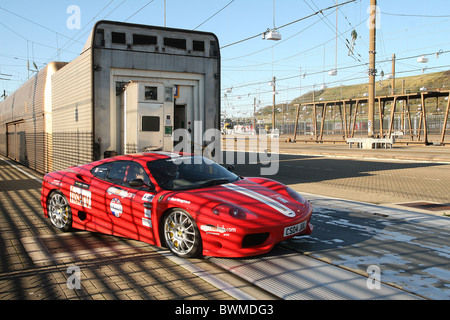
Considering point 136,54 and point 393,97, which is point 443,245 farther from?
point 393,97

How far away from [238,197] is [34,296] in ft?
8.29

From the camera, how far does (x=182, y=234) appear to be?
499cm

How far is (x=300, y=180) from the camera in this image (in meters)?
13.3

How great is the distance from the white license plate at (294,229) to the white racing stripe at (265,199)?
Result: 0.47 feet

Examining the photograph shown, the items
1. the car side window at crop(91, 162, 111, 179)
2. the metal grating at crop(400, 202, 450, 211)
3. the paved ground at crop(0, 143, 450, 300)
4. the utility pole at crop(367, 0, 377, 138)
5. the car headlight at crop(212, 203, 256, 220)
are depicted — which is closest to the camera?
the paved ground at crop(0, 143, 450, 300)

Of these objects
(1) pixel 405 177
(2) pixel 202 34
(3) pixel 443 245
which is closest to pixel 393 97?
(1) pixel 405 177

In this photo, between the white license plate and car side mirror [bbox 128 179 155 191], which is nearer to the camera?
the white license plate

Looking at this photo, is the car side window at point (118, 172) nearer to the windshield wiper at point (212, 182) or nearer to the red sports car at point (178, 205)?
the red sports car at point (178, 205)

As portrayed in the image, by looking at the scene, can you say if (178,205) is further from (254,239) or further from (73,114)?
(73,114)

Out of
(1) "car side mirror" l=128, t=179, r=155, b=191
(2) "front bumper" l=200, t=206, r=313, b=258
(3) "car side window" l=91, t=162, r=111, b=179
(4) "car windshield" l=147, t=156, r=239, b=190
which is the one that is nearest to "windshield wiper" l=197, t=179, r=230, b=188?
(4) "car windshield" l=147, t=156, r=239, b=190

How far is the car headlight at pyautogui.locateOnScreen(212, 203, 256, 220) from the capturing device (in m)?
4.71

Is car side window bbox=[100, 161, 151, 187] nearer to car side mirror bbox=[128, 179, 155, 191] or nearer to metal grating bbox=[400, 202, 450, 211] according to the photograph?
car side mirror bbox=[128, 179, 155, 191]

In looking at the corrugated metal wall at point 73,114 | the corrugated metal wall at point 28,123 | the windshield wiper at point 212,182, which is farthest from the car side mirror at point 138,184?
the corrugated metal wall at point 28,123

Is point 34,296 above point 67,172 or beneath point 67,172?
beneath
